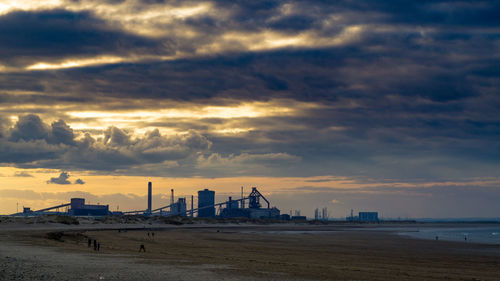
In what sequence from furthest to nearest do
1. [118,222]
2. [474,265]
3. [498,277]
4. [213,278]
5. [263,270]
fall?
[118,222]
[474,265]
[498,277]
[263,270]
[213,278]

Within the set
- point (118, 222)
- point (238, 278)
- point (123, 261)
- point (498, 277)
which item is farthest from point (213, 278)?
point (118, 222)

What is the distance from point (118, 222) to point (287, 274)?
158121 mm

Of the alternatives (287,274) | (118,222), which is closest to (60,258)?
(287,274)

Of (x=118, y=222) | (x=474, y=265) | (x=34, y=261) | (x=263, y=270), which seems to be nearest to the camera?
(x=34, y=261)

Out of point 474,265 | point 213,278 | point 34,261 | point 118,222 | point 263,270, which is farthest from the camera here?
point 118,222

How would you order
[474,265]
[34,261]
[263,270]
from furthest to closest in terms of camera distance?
[474,265] < [263,270] < [34,261]

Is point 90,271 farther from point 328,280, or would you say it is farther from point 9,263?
point 328,280

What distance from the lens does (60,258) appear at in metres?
36.8

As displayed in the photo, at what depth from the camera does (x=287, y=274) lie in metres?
34.1

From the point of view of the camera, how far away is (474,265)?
166 feet

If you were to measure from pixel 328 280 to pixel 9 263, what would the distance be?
20.9 meters

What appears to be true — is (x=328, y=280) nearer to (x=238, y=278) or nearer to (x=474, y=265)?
(x=238, y=278)

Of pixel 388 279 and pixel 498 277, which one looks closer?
pixel 388 279

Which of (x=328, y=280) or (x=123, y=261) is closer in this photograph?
(x=328, y=280)
